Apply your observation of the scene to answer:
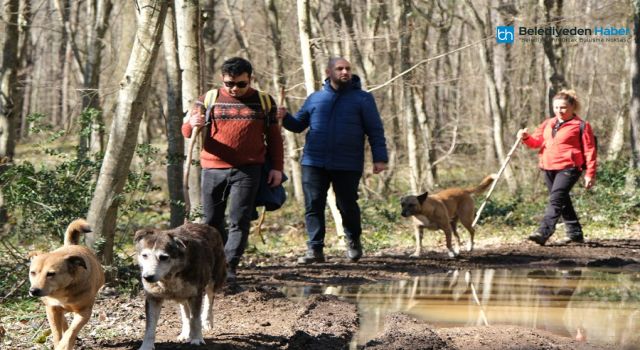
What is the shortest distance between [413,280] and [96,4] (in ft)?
60.3

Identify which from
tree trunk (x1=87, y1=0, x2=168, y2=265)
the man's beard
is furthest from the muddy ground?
the man's beard

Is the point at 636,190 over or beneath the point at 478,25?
beneath

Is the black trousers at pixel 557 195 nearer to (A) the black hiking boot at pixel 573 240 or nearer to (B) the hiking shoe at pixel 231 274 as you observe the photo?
(A) the black hiking boot at pixel 573 240

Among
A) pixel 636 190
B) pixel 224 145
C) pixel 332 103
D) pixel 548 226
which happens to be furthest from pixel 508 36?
pixel 224 145

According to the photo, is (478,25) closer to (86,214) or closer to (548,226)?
(548,226)

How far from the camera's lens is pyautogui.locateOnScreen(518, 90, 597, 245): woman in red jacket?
13508 mm

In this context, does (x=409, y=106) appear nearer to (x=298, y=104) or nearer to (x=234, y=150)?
(x=298, y=104)

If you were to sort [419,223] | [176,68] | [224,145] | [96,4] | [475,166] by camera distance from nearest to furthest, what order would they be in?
[224,145] → [176,68] → [419,223] → [96,4] → [475,166]

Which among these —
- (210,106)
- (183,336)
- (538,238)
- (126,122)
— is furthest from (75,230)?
(538,238)

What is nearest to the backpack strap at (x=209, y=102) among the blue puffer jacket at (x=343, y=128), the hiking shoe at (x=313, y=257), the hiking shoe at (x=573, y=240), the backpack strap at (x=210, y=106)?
the backpack strap at (x=210, y=106)

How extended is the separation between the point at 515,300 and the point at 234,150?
11.0ft

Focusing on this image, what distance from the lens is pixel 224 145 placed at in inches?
368

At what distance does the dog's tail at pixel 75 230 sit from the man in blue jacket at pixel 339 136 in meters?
4.08

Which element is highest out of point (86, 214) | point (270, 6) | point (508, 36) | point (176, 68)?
point (270, 6)
